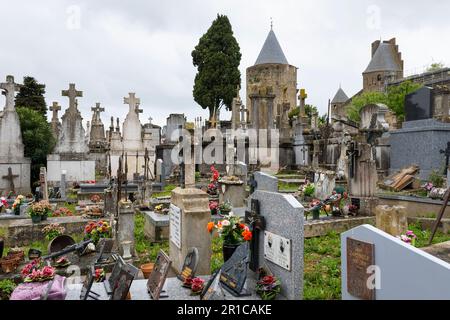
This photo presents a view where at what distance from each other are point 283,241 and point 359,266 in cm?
111

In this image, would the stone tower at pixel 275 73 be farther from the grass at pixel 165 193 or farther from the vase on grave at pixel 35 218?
the vase on grave at pixel 35 218

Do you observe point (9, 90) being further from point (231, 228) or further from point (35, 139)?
point (231, 228)

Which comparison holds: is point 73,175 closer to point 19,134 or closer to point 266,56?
point 19,134

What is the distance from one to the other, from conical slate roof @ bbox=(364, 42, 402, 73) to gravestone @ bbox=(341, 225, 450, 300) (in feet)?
207

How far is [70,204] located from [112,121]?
18.5 metres

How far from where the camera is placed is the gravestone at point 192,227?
6.03 m

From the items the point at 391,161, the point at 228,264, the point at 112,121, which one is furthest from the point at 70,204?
the point at 112,121

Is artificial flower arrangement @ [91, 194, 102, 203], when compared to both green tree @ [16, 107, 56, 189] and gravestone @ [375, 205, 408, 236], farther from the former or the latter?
gravestone @ [375, 205, 408, 236]

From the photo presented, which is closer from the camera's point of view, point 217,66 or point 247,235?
point 247,235

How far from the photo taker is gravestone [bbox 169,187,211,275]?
6031mm

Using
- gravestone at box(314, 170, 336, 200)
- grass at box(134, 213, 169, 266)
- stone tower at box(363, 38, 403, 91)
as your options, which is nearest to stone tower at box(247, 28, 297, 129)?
stone tower at box(363, 38, 403, 91)

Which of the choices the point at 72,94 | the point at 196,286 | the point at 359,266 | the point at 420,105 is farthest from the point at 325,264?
the point at 72,94

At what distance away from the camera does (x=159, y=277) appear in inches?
191

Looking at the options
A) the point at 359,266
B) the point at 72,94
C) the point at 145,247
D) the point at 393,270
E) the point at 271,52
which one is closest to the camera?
the point at 393,270
